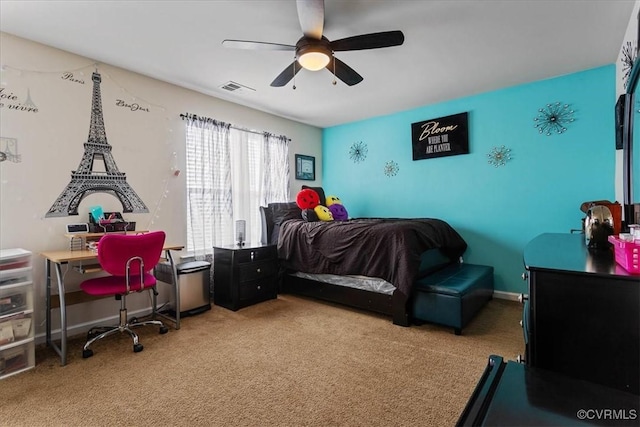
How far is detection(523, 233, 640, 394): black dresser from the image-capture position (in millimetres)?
894

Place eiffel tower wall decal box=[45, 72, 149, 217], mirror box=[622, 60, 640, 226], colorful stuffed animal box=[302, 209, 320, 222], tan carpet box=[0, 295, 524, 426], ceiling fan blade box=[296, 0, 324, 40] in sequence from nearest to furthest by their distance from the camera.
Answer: tan carpet box=[0, 295, 524, 426], mirror box=[622, 60, 640, 226], ceiling fan blade box=[296, 0, 324, 40], eiffel tower wall decal box=[45, 72, 149, 217], colorful stuffed animal box=[302, 209, 320, 222]

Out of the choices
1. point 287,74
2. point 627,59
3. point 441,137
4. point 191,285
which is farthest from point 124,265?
point 627,59

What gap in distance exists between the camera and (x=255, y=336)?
261 centimetres

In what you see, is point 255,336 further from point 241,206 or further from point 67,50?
point 67,50

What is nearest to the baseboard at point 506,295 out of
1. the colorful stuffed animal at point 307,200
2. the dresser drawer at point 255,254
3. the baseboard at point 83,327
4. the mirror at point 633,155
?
the mirror at point 633,155

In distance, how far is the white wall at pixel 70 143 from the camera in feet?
7.91

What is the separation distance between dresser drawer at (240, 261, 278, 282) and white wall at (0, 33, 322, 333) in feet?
2.69

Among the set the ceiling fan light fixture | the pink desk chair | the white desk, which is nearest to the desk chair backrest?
the pink desk chair

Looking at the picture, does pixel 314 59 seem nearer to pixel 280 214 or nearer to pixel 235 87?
pixel 235 87

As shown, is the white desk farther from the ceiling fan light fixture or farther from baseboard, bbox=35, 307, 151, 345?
the ceiling fan light fixture

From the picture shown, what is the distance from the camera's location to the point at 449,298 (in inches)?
102

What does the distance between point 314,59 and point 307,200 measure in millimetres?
2161

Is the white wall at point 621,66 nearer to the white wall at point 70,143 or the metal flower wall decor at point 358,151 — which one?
the metal flower wall decor at point 358,151

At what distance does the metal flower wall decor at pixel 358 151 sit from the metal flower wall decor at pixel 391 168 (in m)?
0.42
